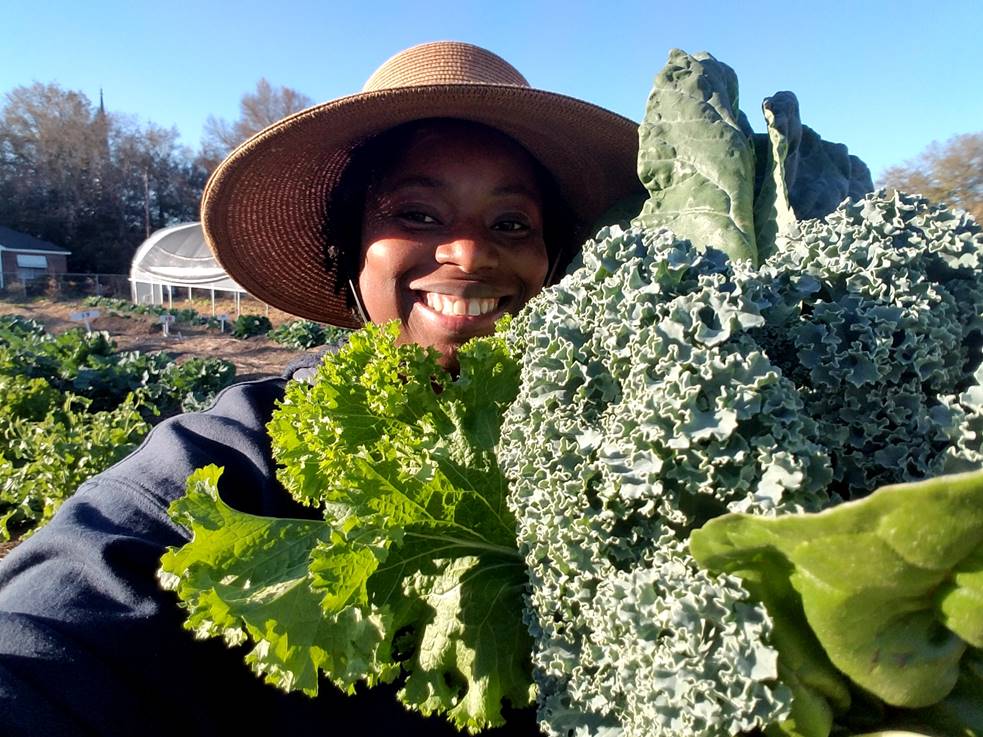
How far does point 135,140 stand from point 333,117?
7634 centimetres

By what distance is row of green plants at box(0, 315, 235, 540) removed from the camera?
7.51 m

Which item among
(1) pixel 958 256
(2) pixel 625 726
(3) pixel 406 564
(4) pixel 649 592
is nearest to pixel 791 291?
(1) pixel 958 256

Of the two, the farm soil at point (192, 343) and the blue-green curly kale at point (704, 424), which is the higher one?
the farm soil at point (192, 343)

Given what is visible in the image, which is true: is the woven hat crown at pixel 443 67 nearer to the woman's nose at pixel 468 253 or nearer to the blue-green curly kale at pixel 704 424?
the woman's nose at pixel 468 253

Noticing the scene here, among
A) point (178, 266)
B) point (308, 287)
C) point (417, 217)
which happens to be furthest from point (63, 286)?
point (417, 217)

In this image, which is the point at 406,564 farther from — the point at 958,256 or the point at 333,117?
the point at 333,117

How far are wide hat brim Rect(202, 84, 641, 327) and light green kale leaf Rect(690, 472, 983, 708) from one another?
1781mm

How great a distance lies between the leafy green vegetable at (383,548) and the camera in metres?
1.39

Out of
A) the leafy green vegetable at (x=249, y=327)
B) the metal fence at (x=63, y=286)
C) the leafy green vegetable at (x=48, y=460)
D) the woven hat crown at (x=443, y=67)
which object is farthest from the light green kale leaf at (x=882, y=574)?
the metal fence at (x=63, y=286)

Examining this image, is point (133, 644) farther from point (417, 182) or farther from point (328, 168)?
point (328, 168)

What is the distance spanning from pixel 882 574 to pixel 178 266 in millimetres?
48691

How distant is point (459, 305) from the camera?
2.30 m

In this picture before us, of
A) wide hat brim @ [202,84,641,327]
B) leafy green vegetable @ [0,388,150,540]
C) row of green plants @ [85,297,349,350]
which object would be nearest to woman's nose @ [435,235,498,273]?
wide hat brim @ [202,84,641,327]

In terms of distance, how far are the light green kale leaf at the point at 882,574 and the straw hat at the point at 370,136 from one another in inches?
69.9
